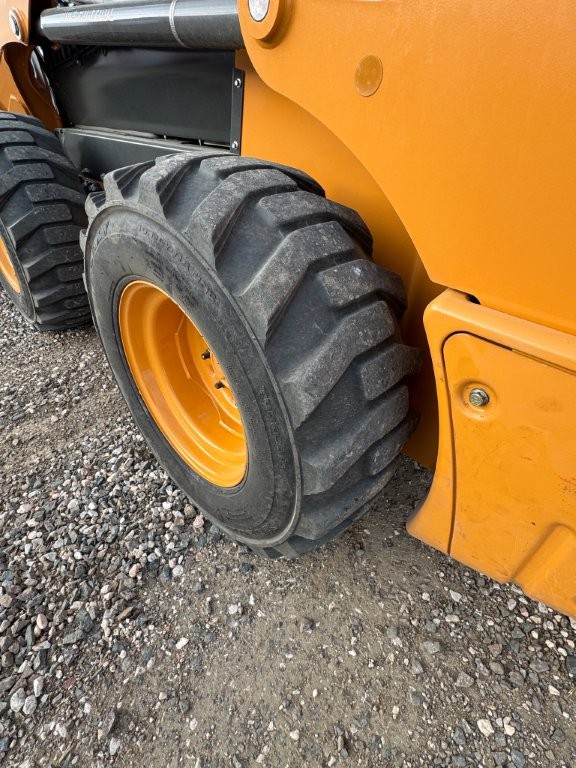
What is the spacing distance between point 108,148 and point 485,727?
8.72 ft

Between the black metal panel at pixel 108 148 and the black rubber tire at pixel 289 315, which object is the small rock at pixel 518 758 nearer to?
the black rubber tire at pixel 289 315

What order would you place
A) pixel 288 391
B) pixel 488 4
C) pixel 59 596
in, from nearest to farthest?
pixel 488 4, pixel 288 391, pixel 59 596

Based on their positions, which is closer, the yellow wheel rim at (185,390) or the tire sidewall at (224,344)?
the tire sidewall at (224,344)

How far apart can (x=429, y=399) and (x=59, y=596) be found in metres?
1.33

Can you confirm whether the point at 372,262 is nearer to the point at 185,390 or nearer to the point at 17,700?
the point at 185,390

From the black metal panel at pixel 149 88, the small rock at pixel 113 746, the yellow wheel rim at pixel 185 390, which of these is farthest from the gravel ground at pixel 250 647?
the black metal panel at pixel 149 88

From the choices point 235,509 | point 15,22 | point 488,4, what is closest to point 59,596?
point 235,509

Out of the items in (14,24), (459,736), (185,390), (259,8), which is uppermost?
(259,8)

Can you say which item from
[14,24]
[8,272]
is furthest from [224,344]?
[8,272]

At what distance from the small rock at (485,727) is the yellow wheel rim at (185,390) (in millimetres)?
955

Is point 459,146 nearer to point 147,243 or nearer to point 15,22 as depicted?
point 147,243

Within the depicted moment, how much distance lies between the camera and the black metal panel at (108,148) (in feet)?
6.37

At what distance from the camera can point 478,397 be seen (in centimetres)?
93

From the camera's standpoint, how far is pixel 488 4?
27.0 inches
